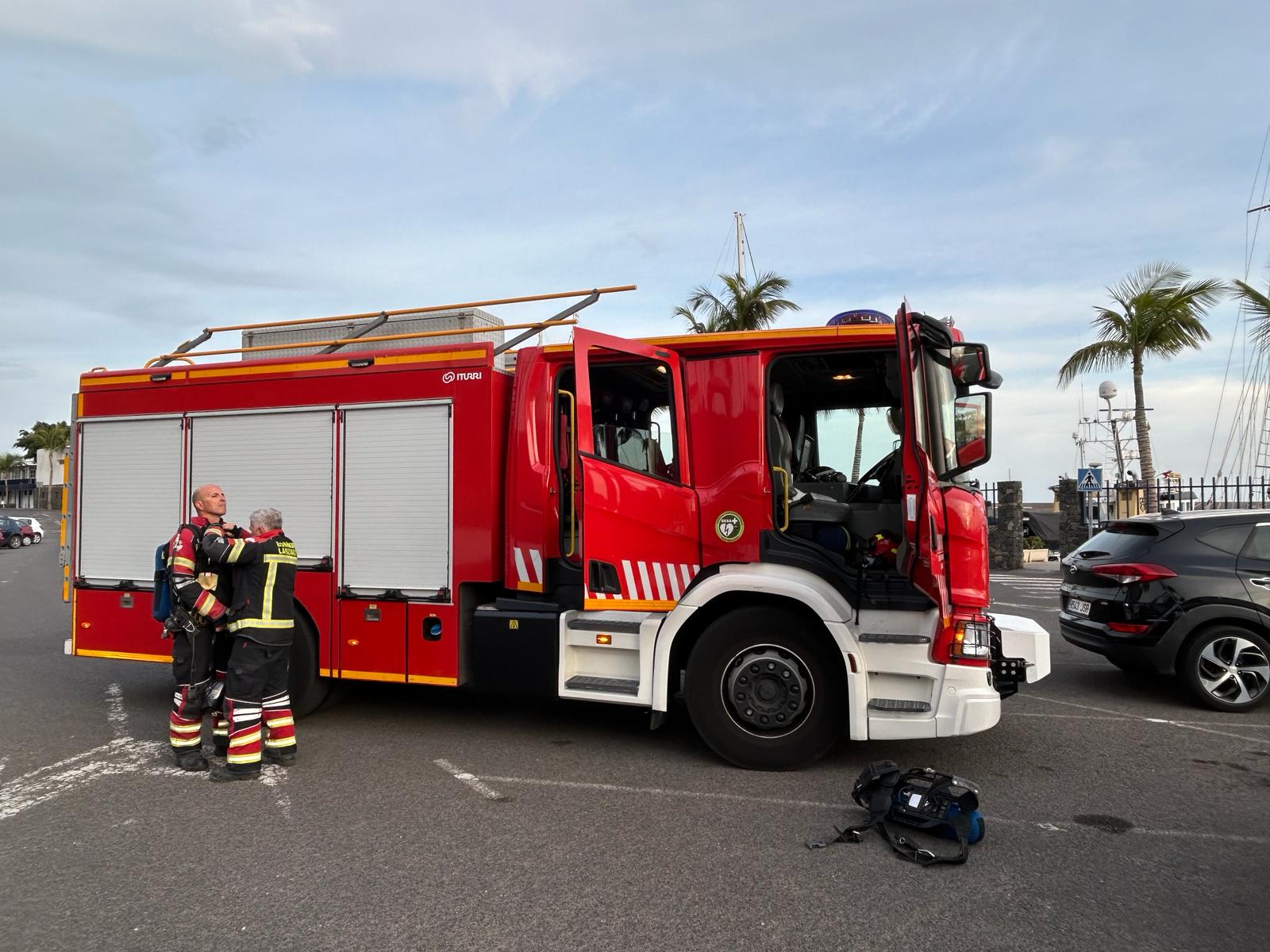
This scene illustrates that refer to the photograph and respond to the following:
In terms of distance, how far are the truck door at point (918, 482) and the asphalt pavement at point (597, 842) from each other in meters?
1.22

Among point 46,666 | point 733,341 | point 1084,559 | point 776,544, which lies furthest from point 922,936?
point 46,666

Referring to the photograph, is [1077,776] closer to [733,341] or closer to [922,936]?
[922,936]

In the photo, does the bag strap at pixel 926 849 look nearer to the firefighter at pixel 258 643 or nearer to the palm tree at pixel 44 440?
the firefighter at pixel 258 643

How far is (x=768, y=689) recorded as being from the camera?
5.37 meters

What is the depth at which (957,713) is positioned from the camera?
16.4 feet

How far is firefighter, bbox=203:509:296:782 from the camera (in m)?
5.36

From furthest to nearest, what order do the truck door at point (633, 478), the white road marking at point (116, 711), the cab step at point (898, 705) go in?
the white road marking at point (116, 711) → the truck door at point (633, 478) → the cab step at point (898, 705)

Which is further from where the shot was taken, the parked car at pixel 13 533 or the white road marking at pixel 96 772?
the parked car at pixel 13 533

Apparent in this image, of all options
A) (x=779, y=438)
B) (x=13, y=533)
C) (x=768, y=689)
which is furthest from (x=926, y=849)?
(x=13, y=533)

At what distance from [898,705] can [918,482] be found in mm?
1254

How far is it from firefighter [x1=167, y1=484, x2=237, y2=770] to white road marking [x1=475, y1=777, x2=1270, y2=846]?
1453 millimetres

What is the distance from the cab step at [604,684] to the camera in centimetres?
557

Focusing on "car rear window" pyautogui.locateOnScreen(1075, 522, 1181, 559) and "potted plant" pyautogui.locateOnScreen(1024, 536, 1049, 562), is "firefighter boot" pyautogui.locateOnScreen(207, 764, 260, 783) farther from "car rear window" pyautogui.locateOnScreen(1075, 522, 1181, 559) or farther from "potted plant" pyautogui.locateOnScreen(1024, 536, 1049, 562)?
"potted plant" pyautogui.locateOnScreen(1024, 536, 1049, 562)

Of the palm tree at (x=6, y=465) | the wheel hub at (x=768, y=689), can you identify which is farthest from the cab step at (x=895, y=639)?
the palm tree at (x=6, y=465)
